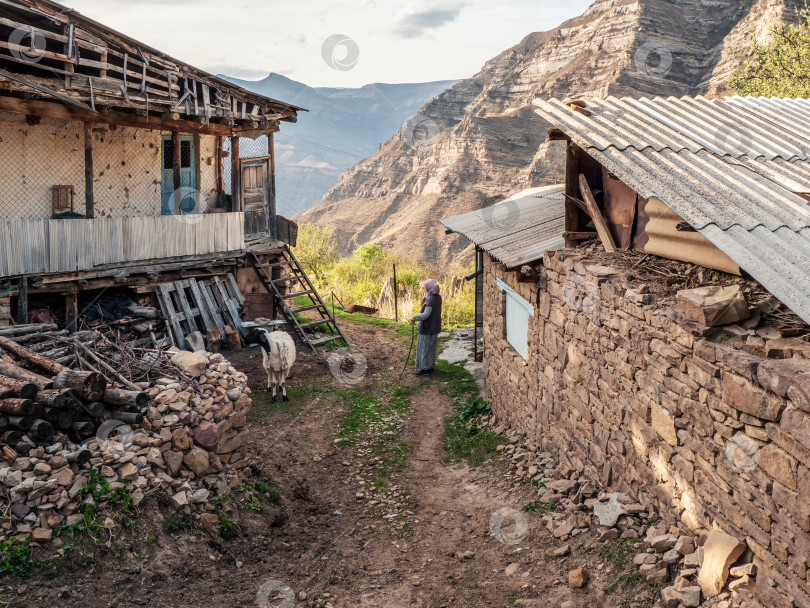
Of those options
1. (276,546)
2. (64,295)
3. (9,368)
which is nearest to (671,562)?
(276,546)

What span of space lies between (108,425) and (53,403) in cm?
54

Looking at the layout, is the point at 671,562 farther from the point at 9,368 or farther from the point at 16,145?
the point at 16,145

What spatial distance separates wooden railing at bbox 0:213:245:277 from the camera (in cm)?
1037

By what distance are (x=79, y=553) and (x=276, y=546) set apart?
1.80 meters

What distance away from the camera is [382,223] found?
63.1 metres

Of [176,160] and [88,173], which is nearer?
[88,173]

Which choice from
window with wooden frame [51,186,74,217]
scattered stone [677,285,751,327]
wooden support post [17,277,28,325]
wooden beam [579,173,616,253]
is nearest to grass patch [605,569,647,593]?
scattered stone [677,285,751,327]

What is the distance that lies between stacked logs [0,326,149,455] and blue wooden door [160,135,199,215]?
332 inches

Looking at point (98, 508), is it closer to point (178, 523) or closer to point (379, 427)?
point (178, 523)

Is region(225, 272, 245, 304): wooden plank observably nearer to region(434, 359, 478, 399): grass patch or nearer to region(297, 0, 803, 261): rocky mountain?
region(434, 359, 478, 399): grass patch

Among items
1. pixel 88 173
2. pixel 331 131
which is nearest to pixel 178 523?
pixel 88 173

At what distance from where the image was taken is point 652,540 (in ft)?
15.0

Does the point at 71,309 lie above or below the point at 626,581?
above

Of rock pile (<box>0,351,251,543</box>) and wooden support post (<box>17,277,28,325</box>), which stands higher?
wooden support post (<box>17,277,28,325</box>)
